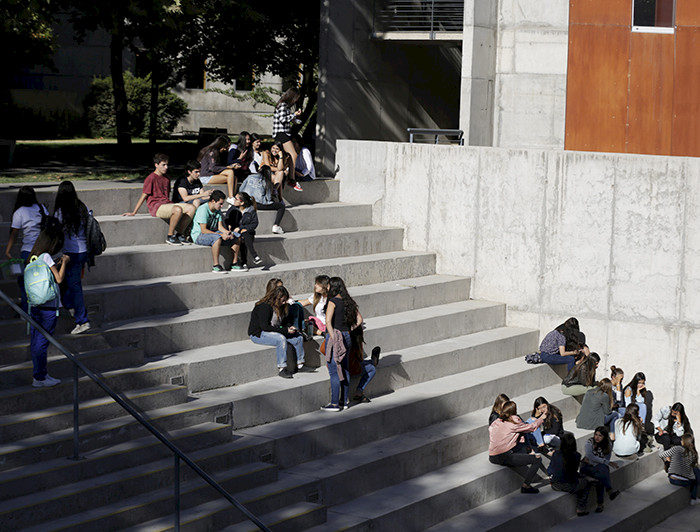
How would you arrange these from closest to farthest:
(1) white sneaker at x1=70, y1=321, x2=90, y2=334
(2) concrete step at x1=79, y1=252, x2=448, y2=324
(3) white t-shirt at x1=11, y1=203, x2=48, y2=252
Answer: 1. (1) white sneaker at x1=70, y1=321, x2=90, y2=334
2. (3) white t-shirt at x1=11, y1=203, x2=48, y2=252
3. (2) concrete step at x1=79, y1=252, x2=448, y2=324

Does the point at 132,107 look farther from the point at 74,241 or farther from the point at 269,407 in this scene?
the point at 269,407

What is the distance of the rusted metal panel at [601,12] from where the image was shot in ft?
69.7

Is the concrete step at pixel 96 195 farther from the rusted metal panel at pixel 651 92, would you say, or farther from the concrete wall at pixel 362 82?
the rusted metal panel at pixel 651 92

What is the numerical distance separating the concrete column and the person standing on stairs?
9148 millimetres

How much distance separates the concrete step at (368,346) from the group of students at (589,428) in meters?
1.14

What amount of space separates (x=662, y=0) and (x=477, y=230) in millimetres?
6407

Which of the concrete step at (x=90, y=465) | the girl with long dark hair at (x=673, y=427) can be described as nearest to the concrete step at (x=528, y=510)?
the girl with long dark hair at (x=673, y=427)

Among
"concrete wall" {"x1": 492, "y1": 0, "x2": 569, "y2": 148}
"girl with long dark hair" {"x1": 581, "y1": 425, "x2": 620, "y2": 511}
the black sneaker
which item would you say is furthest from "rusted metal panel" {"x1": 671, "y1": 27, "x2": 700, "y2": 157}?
the black sneaker

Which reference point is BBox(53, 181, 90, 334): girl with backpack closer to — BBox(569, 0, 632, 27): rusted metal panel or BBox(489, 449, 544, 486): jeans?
BBox(489, 449, 544, 486): jeans

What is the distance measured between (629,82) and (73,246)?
500 inches

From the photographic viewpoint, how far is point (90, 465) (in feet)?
34.1

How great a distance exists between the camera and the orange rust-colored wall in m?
21.0

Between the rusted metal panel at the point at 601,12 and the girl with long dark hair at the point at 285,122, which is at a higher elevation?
the rusted metal panel at the point at 601,12

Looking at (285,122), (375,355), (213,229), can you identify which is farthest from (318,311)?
(285,122)
